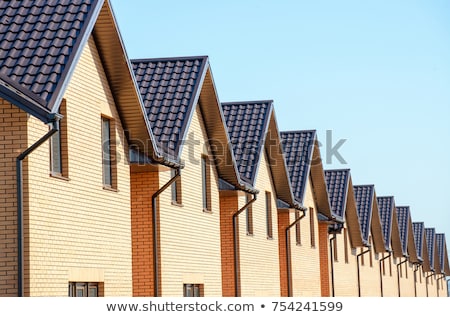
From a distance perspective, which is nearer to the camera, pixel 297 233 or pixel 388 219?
pixel 297 233

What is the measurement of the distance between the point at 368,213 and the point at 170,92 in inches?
915

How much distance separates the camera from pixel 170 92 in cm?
1927

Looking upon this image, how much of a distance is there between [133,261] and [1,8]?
5.51 metres

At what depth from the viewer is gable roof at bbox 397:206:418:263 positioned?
52125 millimetres

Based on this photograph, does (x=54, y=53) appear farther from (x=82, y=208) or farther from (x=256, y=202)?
(x=256, y=202)

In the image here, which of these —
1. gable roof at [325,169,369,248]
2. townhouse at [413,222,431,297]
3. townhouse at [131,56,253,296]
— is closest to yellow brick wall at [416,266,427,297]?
townhouse at [413,222,431,297]

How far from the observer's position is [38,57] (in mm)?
13250

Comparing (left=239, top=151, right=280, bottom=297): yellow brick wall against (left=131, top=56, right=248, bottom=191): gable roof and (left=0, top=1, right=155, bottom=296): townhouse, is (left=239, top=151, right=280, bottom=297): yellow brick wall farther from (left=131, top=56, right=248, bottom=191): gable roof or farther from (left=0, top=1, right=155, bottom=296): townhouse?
(left=0, top=1, right=155, bottom=296): townhouse

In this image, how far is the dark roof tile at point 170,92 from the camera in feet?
59.7

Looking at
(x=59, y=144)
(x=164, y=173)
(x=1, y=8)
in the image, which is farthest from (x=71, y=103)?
(x=164, y=173)

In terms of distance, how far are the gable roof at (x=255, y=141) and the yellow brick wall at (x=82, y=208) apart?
23.9 feet

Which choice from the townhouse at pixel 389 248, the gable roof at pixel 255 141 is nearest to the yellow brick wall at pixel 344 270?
the townhouse at pixel 389 248

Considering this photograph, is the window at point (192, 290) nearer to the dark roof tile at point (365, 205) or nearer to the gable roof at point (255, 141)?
the gable roof at point (255, 141)

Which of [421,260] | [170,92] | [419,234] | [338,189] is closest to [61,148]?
[170,92]
